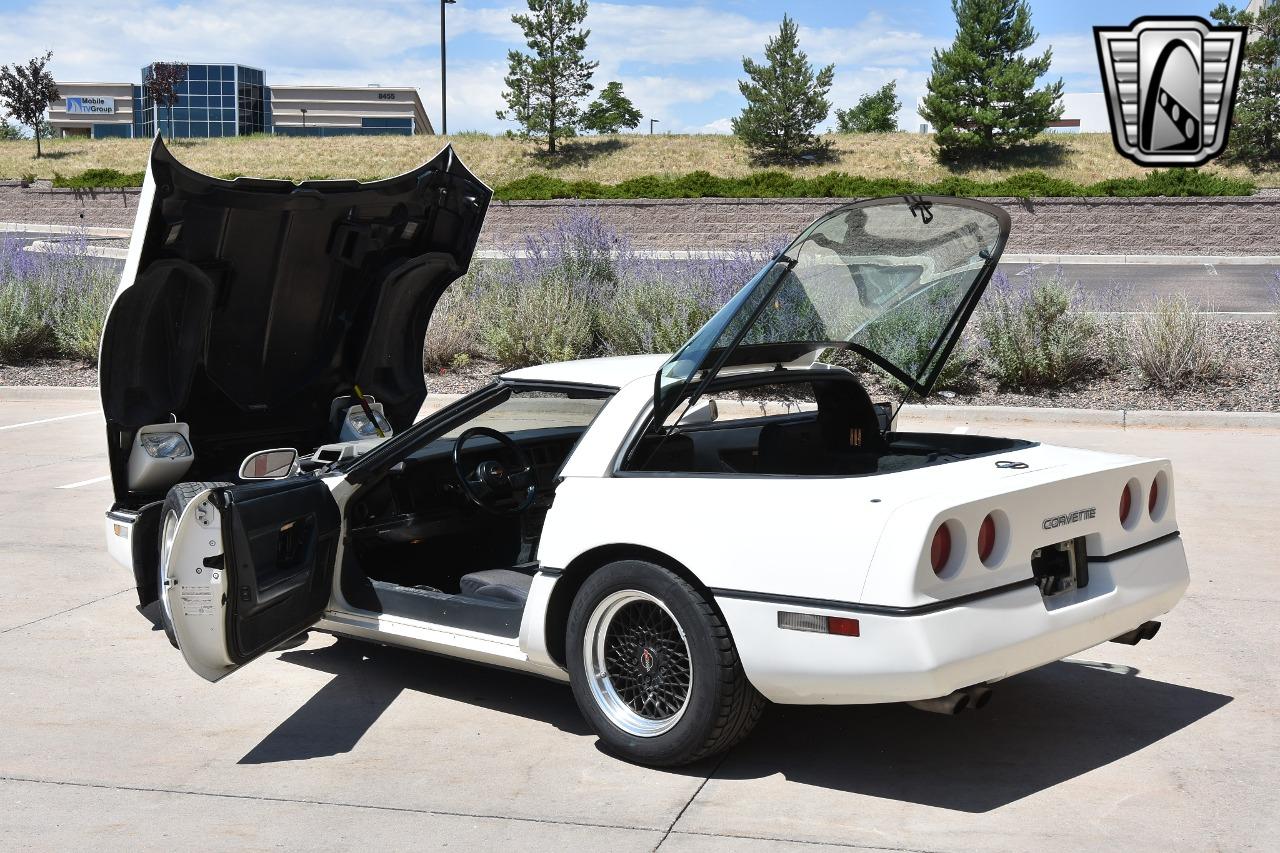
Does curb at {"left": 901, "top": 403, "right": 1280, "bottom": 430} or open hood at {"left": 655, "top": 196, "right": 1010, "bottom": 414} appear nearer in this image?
open hood at {"left": 655, "top": 196, "right": 1010, "bottom": 414}

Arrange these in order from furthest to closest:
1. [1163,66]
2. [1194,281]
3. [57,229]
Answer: [57,229], [1194,281], [1163,66]

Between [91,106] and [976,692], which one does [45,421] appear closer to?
[976,692]

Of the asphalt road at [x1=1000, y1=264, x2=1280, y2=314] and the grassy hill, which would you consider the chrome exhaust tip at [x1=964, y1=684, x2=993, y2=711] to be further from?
the grassy hill

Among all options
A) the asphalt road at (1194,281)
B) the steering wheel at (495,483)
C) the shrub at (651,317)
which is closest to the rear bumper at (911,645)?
the steering wheel at (495,483)

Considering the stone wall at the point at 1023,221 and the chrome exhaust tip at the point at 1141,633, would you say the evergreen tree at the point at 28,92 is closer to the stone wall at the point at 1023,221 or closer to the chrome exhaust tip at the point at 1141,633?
the stone wall at the point at 1023,221

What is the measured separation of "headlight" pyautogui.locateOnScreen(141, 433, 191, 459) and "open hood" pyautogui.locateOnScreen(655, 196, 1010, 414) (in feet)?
8.27

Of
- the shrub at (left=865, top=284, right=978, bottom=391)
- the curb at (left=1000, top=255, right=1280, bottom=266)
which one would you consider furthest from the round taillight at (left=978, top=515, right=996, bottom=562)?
the curb at (left=1000, top=255, right=1280, bottom=266)

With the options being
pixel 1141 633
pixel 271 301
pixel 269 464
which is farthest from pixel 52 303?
pixel 1141 633

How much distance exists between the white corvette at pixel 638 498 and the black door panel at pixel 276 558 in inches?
0.5

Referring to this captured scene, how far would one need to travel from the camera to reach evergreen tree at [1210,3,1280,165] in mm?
40969

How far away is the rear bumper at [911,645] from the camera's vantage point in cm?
360

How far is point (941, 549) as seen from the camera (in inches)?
146

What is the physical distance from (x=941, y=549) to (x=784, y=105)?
4565cm

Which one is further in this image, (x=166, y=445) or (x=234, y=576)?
(x=166, y=445)
